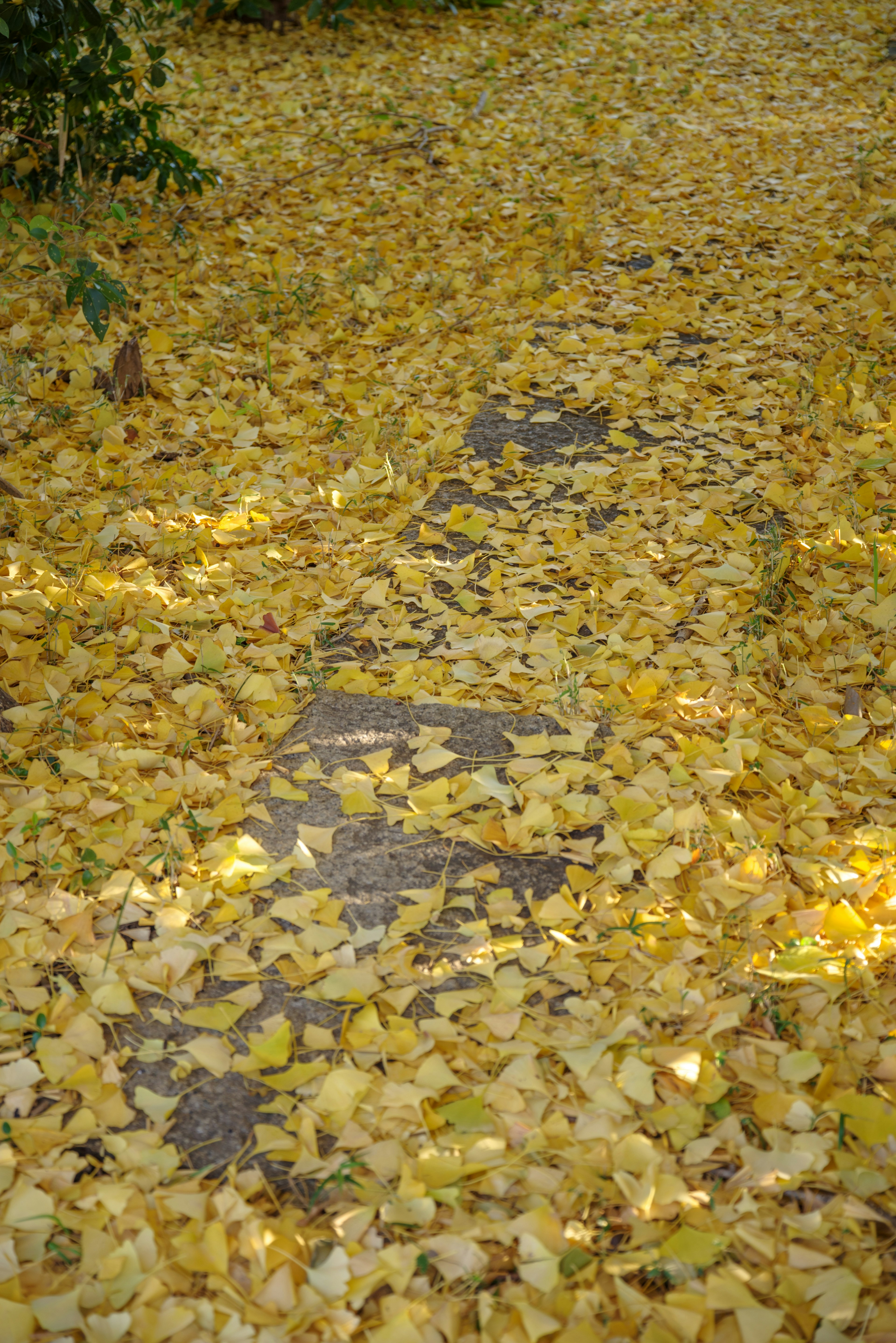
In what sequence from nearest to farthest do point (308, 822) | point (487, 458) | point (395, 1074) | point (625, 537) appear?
1. point (395, 1074)
2. point (308, 822)
3. point (625, 537)
4. point (487, 458)

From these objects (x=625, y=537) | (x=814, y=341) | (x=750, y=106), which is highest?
(x=750, y=106)

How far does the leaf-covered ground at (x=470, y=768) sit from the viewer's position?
1191 mm

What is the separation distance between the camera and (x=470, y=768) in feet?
6.12

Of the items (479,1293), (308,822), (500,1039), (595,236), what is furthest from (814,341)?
(479,1293)

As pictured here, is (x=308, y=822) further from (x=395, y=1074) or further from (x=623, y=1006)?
(x=623, y=1006)

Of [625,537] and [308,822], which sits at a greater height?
[625,537]

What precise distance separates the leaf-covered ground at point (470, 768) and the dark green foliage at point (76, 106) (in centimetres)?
25

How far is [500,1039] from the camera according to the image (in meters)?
1.42

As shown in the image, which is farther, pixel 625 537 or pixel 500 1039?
pixel 625 537

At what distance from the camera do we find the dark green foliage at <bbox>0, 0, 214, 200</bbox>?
299 cm

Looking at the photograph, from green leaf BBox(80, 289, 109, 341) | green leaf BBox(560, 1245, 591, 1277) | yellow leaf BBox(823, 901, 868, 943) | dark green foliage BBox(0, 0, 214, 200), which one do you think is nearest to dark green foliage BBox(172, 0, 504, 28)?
dark green foliage BBox(0, 0, 214, 200)

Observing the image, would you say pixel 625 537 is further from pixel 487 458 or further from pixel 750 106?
pixel 750 106

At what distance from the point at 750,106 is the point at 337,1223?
17.9 ft

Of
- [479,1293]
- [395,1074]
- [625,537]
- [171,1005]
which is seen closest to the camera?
[479,1293]
